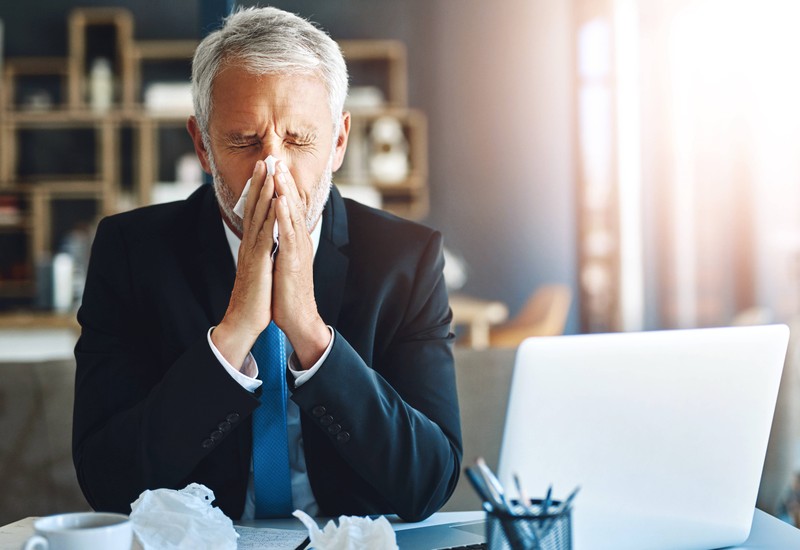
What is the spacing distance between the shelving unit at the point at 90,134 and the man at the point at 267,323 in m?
4.11

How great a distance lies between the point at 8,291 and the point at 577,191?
12.1 ft

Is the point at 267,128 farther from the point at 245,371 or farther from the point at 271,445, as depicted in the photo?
the point at 271,445

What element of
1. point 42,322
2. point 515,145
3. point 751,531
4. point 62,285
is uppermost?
point 515,145

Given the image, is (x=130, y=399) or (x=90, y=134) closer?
(x=130, y=399)

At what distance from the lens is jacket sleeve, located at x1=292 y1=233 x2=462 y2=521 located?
1112 millimetres

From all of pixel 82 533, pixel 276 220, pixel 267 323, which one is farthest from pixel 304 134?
pixel 82 533

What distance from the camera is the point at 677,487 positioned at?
901mm

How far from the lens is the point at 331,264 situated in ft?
4.46

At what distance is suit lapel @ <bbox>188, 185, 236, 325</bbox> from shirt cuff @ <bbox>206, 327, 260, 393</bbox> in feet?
0.53

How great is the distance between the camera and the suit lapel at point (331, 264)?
133 cm

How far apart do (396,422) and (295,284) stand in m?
0.23

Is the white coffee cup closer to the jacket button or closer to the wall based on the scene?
the jacket button

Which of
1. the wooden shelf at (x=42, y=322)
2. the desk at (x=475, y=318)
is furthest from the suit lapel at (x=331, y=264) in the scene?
the desk at (x=475, y=318)

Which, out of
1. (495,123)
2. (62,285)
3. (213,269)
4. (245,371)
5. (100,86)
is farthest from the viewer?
(495,123)
